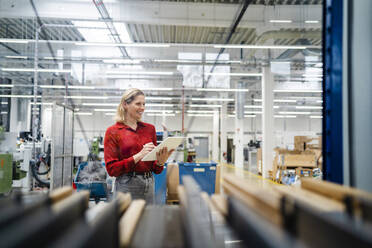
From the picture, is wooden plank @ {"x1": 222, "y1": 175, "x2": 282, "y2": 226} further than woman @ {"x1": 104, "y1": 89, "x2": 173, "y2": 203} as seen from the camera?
No

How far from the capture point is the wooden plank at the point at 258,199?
2.00 ft

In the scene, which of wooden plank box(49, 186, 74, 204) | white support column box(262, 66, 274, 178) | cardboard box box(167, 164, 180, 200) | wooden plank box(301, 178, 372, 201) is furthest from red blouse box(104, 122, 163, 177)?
white support column box(262, 66, 274, 178)

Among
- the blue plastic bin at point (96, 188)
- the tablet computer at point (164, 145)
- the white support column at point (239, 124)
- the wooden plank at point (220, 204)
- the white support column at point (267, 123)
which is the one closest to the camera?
the wooden plank at point (220, 204)

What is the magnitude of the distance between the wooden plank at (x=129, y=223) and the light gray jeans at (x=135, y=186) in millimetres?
500

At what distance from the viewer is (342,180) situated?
1.16 metres

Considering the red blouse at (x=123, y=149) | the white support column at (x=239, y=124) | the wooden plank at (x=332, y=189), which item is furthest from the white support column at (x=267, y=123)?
the wooden plank at (x=332, y=189)

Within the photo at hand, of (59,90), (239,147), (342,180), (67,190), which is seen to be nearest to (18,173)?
(67,190)

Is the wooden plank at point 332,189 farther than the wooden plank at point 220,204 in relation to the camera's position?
No

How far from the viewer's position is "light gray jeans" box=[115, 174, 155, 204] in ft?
5.21

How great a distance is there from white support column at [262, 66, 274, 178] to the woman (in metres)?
7.67

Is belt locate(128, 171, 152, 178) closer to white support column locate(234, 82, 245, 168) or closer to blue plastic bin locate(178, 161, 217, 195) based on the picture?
blue plastic bin locate(178, 161, 217, 195)

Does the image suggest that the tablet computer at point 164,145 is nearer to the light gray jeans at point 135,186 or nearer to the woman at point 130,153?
the woman at point 130,153

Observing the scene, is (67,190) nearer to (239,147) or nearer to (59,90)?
(239,147)

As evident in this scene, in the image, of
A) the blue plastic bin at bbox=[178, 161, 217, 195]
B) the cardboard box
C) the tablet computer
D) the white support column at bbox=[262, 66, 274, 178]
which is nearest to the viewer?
the tablet computer
